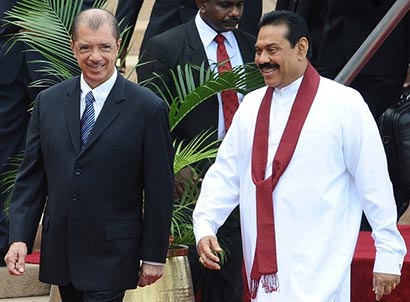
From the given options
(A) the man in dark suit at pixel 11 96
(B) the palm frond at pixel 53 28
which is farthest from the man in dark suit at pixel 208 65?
(A) the man in dark suit at pixel 11 96

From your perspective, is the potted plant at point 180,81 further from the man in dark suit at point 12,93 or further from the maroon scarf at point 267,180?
the maroon scarf at point 267,180

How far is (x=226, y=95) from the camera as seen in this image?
25.7ft

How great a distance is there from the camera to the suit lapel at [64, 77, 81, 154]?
631 centimetres

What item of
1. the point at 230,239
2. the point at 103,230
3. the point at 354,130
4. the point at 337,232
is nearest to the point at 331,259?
the point at 337,232

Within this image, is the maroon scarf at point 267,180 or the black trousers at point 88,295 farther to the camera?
the black trousers at point 88,295

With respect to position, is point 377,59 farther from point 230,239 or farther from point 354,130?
point 354,130

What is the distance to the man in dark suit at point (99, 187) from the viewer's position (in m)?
6.27

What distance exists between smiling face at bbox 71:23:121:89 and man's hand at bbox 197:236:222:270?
0.86 meters

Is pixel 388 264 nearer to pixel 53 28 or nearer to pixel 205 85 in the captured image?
pixel 205 85

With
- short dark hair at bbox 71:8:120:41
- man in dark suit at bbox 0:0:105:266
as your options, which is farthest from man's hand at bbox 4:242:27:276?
man in dark suit at bbox 0:0:105:266

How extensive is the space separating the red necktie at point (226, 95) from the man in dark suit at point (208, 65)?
0.02 meters

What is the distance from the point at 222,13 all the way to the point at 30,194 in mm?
1924

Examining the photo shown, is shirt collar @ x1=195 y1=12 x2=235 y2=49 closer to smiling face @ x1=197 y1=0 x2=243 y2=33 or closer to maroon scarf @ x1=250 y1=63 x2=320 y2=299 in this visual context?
smiling face @ x1=197 y1=0 x2=243 y2=33

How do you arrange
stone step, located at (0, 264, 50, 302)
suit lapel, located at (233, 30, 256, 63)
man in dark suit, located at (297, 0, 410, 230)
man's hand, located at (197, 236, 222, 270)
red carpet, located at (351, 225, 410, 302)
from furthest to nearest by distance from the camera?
stone step, located at (0, 264, 50, 302) < man in dark suit, located at (297, 0, 410, 230) < suit lapel, located at (233, 30, 256, 63) < red carpet, located at (351, 225, 410, 302) < man's hand, located at (197, 236, 222, 270)
